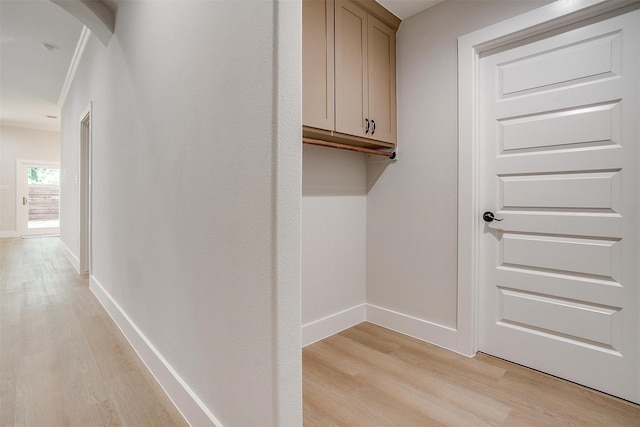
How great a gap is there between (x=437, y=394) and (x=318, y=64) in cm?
200

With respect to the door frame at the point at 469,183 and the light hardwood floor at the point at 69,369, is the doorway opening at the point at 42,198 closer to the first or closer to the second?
the light hardwood floor at the point at 69,369

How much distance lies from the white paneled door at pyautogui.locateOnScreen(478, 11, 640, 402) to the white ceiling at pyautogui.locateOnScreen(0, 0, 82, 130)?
3.86 m

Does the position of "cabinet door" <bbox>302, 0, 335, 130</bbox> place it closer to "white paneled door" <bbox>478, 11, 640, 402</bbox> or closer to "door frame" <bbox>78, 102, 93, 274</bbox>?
"white paneled door" <bbox>478, 11, 640, 402</bbox>

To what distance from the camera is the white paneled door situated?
159 cm

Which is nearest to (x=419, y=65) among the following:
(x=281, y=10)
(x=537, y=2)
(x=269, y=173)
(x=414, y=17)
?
(x=414, y=17)

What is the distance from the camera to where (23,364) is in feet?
6.13

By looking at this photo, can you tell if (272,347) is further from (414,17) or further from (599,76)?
(414,17)

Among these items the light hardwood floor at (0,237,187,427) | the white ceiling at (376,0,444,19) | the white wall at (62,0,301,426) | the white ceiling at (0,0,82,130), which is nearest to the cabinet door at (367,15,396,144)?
the white ceiling at (376,0,444,19)

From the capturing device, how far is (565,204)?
175 centimetres

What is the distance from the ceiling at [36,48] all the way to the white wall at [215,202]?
4.79ft

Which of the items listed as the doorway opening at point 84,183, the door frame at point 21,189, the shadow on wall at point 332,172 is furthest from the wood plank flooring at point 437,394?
the door frame at point 21,189

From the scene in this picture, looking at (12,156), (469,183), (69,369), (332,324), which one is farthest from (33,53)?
(12,156)

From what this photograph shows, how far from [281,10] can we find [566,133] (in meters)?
1.74

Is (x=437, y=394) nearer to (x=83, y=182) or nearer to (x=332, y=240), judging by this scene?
(x=332, y=240)
